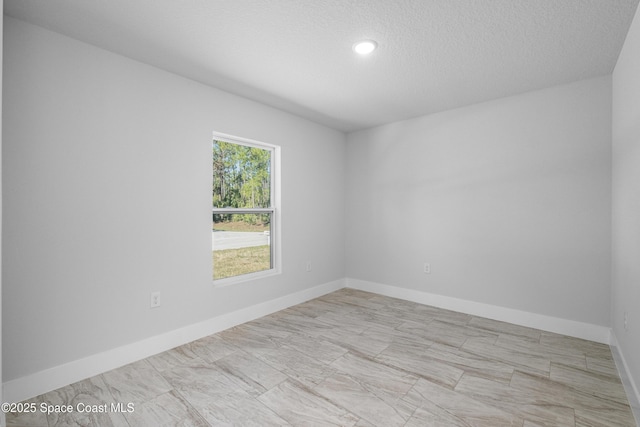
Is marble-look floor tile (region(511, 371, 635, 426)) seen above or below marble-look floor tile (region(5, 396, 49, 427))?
below

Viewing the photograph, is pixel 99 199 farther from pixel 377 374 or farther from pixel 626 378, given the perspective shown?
pixel 626 378

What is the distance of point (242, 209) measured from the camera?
133 inches

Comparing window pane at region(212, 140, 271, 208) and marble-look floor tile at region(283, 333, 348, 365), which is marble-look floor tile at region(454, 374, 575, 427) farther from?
window pane at region(212, 140, 271, 208)

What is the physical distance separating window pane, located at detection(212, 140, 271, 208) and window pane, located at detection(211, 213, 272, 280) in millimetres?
155

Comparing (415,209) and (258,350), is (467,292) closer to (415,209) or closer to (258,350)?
(415,209)

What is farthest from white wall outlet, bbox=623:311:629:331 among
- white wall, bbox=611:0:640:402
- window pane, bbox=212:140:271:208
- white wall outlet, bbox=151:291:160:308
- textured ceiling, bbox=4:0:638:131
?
white wall outlet, bbox=151:291:160:308

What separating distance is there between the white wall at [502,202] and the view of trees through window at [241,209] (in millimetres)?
1602

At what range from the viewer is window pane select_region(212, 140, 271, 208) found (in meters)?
3.18

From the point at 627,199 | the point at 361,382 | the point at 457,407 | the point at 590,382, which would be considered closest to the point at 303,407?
the point at 361,382

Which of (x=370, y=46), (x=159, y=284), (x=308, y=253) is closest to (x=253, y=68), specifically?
(x=370, y=46)

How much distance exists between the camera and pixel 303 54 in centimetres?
241

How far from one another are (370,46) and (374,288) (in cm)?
319

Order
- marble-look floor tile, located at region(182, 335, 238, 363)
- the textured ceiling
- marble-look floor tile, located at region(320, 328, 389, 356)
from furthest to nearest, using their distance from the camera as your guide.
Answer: marble-look floor tile, located at region(320, 328, 389, 356)
marble-look floor tile, located at region(182, 335, 238, 363)
the textured ceiling

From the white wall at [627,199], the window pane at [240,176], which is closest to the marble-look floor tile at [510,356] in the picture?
the white wall at [627,199]
